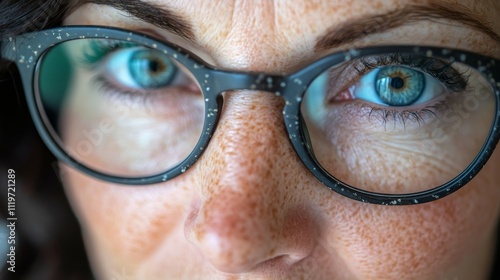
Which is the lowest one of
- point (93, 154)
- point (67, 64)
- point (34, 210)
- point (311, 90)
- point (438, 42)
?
point (34, 210)

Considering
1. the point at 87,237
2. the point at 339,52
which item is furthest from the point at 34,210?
the point at 339,52

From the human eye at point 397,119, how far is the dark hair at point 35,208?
0.57m

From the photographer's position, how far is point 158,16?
0.76 meters

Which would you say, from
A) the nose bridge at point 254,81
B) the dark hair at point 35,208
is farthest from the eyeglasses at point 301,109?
the dark hair at point 35,208

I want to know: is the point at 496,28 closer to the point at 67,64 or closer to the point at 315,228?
Result: the point at 315,228

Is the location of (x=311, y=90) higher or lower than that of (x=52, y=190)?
higher

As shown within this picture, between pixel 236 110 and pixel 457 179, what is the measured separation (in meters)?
0.34

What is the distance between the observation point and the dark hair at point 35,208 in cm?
112

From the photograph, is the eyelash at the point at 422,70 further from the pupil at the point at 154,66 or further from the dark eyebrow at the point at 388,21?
the pupil at the point at 154,66

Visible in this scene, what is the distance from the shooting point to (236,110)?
0.77 meters

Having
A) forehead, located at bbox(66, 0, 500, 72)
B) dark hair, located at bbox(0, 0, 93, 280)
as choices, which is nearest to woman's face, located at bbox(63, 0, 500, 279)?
forehead, located at bbox(66, 0, 500, 72)

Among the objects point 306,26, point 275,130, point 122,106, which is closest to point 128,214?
point 122,106

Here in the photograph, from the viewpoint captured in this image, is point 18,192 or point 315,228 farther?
point 18,192

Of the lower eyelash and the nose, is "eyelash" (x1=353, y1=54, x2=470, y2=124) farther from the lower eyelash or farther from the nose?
the nose
